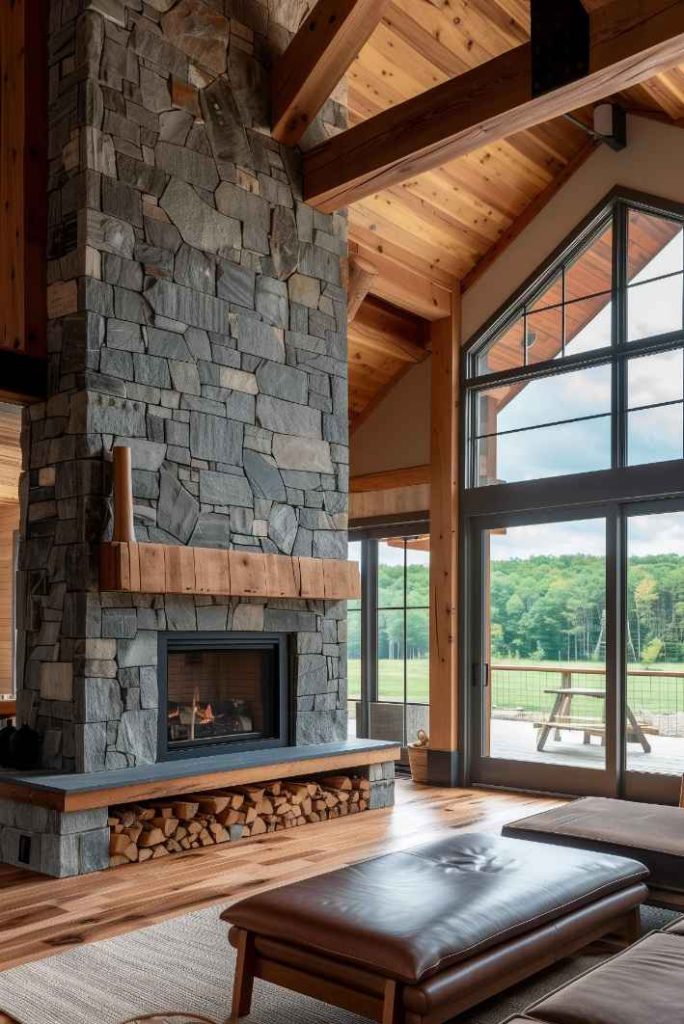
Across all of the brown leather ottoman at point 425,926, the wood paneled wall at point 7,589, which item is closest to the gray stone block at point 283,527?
the brown leather ottoman at point 425,926

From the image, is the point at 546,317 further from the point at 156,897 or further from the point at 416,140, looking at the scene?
the point at 156,897

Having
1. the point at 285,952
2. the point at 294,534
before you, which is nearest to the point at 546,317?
the point at 294,534

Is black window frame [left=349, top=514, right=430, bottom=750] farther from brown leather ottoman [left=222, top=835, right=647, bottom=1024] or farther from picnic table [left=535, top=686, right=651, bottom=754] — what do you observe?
brown leather ottoman [left=222, top=835, right=647, bottom=1024]

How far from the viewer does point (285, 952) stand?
9.35ft

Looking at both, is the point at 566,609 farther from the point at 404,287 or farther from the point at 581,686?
the point at 404,287

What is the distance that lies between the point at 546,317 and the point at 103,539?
3862mm

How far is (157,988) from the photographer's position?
3.24 metres

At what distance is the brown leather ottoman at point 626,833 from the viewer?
3.66m

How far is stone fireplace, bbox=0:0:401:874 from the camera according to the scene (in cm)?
511

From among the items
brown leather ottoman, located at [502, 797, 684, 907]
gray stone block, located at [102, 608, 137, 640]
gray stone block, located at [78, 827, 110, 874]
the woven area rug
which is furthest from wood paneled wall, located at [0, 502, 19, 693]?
brown leather ottoman, located at [502, 797, 684, 907]

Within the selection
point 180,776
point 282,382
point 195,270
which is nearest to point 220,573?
point 180,776

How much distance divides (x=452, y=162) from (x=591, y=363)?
1741mm

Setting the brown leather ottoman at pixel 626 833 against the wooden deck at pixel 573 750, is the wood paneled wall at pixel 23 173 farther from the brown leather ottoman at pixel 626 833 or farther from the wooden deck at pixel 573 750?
the wooden deck at pixel 573 750

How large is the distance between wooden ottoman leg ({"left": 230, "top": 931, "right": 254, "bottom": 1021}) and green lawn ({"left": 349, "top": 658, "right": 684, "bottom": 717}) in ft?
13.5
